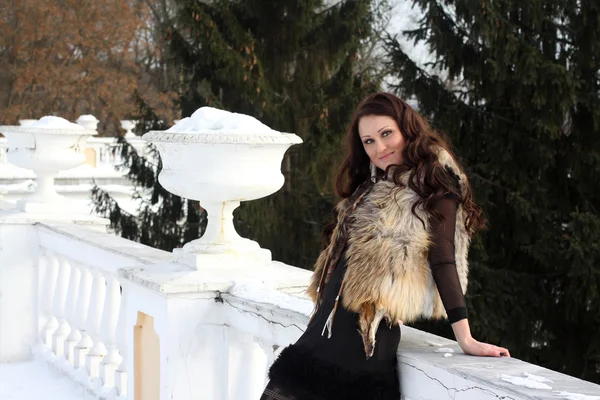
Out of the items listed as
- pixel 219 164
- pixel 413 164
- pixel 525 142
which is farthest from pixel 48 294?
pixel 525 142

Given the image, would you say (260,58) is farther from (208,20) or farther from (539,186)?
(539,186)

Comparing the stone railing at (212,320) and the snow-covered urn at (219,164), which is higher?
the snow-covered urn at (219,164)

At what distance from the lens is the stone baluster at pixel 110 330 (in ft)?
13.0

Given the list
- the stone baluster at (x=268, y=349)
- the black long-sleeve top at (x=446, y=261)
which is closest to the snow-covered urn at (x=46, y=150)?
the stone baluster at (x=268, y=349)

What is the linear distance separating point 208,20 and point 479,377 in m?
10.4

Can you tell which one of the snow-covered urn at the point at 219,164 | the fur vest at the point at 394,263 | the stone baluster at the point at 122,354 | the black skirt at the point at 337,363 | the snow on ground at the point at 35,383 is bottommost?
the snow on ground at the point at 35,383

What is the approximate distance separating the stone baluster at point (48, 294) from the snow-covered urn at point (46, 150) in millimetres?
339

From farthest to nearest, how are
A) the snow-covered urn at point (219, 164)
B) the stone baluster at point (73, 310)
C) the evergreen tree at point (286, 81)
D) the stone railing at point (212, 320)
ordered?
the evergreen tree at point (286, 81) < the stone baluster at point (73, 310) < the snow-covered urn at point (219, 164) < the stone railing at point (212, 320)

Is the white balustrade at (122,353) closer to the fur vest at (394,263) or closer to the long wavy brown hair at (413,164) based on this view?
the long wavy brown hair at (413,164)

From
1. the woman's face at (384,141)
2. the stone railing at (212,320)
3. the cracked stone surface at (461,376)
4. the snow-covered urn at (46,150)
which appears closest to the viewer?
the cracked stone surface at (461,376)

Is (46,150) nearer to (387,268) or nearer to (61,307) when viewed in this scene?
(61,307)

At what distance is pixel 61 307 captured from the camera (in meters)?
4.71

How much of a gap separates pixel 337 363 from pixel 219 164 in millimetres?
1110

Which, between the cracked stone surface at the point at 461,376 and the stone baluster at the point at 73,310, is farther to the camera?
the stone baluster at the point at 73,310
